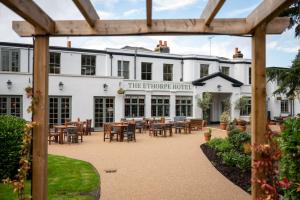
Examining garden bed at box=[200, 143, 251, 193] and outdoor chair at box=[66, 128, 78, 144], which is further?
outdoor chair at box=[66, 128, 78, 144]

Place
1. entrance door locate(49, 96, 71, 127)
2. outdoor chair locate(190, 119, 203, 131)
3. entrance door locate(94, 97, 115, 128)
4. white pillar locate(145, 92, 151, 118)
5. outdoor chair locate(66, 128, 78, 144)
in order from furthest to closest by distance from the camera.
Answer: white pillar locate(145, 92, 151, 118), entrance door locate(94, 97, 115, 128), outdoor chair locate(190, 119, 203, 131), entrance door locate(49, 96, 71, 127), outdoor chair locate(66, 128, 78, 144)

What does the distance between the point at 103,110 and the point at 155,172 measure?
1403 cm

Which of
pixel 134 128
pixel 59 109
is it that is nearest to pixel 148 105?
pixel 59 109

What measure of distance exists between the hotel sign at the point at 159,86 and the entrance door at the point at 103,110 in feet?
6.97

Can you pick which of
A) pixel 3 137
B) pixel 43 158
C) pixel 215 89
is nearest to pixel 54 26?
pixel 43 158

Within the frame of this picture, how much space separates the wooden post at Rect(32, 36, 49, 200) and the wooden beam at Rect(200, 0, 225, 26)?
8.18ft

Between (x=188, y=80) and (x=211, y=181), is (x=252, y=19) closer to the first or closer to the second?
(x=211, y=181)

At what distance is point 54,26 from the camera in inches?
185

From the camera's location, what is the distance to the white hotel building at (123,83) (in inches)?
822

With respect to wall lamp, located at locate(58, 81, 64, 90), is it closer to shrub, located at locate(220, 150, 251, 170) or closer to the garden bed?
the garden bed

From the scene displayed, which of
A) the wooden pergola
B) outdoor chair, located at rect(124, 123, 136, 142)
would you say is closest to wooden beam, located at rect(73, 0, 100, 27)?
the wooden pergola

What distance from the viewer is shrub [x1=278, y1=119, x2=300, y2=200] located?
4579mm

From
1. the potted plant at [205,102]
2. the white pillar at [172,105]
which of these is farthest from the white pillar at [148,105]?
the potted plant at [205,102]

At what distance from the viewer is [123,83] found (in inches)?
933
